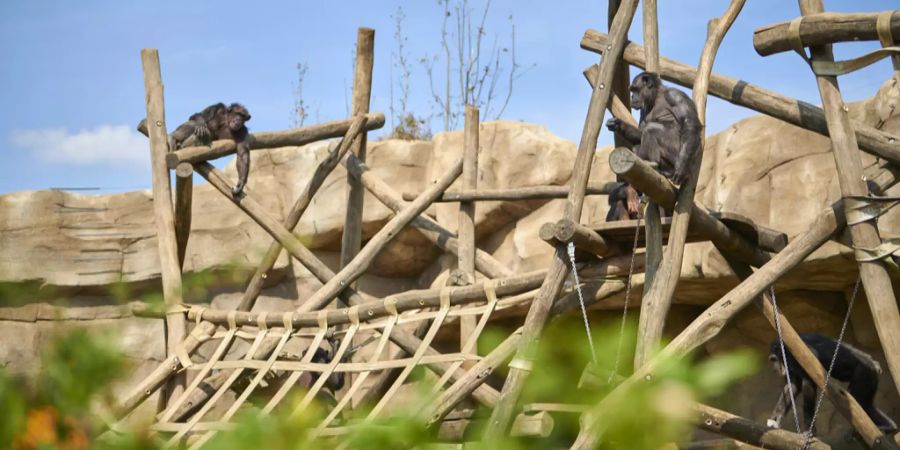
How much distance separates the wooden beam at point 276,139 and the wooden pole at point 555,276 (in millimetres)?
3808

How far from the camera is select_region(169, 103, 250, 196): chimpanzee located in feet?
34.1

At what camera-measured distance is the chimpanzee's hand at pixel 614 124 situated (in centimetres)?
789

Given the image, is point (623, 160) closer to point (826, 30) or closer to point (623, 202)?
point (826, 30)

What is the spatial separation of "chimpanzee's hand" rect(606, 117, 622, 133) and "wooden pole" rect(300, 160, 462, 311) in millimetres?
2480

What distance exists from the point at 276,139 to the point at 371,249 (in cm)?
167

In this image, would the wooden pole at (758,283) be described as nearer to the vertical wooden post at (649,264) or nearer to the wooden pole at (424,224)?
the vertical wooden post at (649,264)

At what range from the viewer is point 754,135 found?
428 inches

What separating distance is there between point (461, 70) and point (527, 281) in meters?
12.3

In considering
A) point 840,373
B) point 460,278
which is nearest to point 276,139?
point 460,278

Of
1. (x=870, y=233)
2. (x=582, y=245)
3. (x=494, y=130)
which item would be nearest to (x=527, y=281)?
(x=582, y=245)

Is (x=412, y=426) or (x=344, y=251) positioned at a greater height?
(x=412, y=426)

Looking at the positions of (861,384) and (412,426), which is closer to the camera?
(412,426)

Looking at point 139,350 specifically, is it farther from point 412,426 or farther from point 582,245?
point 412,426

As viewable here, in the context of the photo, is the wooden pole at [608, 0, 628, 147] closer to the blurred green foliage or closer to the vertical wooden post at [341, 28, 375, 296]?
the vertical wooden post at [341, 28, 375, 296]
